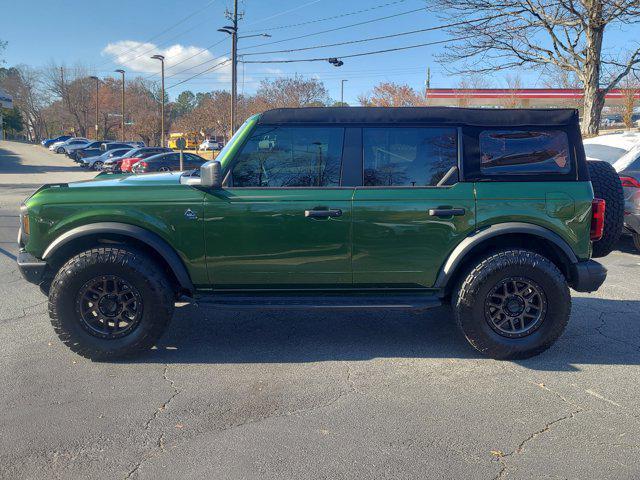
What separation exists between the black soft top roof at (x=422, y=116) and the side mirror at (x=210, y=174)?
567 mm

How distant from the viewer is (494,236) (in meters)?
4.22

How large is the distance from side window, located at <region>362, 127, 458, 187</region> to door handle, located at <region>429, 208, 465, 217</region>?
0.82ft

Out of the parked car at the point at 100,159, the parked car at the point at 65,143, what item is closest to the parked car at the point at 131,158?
the parked car at the point at 100,159

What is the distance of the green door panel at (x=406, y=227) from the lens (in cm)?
418

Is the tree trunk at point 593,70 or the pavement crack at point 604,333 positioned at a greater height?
the tree trunk at point 593,70

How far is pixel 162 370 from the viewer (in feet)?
13.5

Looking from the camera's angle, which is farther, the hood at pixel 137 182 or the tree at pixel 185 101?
the tree at pixel 185 101

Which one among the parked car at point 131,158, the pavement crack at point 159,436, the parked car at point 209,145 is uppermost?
the parked car at point 209,145

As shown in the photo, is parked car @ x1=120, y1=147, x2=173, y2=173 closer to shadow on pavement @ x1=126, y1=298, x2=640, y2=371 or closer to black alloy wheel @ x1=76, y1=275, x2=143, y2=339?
shadow on pavement @ x1=126, y1=298, x2=640, y2=371

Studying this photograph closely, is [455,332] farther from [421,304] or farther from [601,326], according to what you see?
[601,326]

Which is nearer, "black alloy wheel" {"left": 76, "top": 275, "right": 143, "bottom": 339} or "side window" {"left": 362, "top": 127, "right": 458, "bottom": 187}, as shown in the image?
"black alloy wheel" {"left": 76, "top": 275, "right": 143, "bottom": 339}

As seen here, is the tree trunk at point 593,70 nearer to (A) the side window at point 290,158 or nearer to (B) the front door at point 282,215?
(A) the side window at point 290,158

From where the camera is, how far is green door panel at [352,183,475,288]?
4.18m

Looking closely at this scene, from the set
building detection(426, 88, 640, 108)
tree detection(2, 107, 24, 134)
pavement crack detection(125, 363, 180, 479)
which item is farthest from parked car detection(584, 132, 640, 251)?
tree detection(2, 107, 24, 134)
